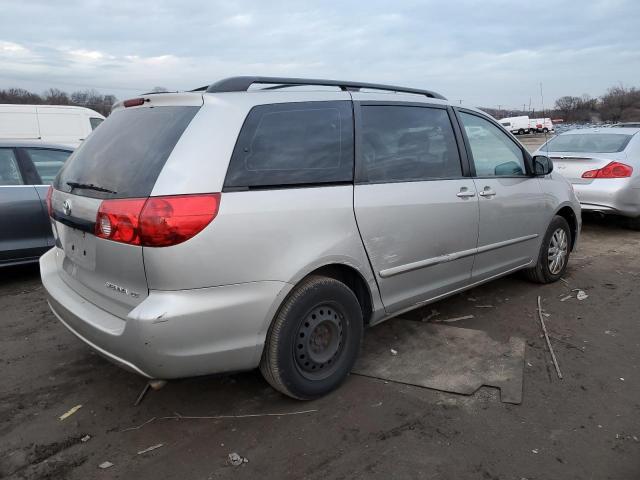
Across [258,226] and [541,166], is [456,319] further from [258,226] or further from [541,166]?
[258,226]

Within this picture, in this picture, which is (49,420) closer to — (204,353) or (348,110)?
(204,353)

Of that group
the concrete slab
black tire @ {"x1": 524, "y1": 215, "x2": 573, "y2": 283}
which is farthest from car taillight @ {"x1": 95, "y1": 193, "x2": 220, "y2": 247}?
black tire @ {"x1": 524, "y1": 215, "x2": 573, "y2": 283}

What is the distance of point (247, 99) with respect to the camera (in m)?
2.78

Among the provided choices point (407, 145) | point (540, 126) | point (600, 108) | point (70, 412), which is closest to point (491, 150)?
point (407, 145)

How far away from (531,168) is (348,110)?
7.14 feet

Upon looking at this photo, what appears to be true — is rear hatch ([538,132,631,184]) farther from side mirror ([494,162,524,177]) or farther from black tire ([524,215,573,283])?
side mirror ([494,162,524,177])

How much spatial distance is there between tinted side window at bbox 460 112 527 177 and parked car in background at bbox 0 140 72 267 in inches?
163

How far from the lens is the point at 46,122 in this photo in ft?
42.2

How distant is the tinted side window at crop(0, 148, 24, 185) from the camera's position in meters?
5.16

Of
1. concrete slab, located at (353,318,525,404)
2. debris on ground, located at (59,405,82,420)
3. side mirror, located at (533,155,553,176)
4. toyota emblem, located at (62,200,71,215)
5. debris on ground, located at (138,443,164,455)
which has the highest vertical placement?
toyota emblem, located at (62,200,71,215)

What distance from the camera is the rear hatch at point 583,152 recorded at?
7.22m

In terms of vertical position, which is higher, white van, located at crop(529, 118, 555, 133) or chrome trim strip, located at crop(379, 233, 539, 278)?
white van, located at crop(529, 118, 555, 133)

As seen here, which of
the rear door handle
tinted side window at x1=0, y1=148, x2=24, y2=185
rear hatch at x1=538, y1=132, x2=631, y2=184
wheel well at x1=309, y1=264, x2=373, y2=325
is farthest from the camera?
rear hatch at x1=538, y1=132, x2=631, y2=184

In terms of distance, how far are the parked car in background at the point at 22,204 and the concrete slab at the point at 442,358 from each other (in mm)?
3512
